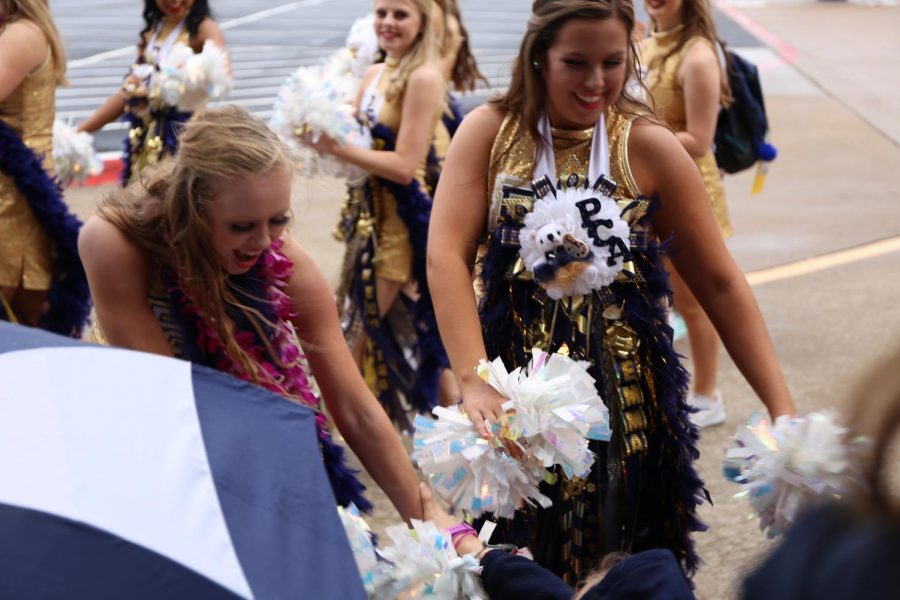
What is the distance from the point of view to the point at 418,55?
4.78 meters

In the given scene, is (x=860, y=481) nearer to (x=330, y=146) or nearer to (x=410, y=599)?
(x=410, y=599)

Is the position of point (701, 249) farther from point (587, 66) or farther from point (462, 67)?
point (462, 67)

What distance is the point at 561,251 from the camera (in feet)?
9.32

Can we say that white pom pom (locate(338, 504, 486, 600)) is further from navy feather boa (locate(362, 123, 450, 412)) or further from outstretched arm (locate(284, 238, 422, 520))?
Result: navy feather boa (locate(362, 123, 450, 412))

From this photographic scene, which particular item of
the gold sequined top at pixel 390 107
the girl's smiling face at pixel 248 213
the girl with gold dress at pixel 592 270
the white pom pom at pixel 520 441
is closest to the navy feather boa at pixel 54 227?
the gold sequined top at pixel 390 107

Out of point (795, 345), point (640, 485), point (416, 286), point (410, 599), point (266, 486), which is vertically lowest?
point (795, 345)

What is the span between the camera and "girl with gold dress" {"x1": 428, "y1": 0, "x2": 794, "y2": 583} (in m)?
2.88

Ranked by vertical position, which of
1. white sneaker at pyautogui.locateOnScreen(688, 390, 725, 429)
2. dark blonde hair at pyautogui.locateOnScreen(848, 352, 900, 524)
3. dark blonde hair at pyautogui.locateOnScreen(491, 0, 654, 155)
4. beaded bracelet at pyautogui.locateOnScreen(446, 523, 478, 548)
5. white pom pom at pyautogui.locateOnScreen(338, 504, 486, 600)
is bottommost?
white sneaker at pyautogui.locateOnScreen(688, 390, 725, 429)

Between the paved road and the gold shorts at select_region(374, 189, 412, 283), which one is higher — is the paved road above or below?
below

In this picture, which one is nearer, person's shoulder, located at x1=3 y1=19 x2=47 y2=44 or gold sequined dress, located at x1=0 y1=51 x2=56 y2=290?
person's shoulder, located at x1=3 y1=19 x2=47 y2=44

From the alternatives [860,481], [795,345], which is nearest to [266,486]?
[860,481]

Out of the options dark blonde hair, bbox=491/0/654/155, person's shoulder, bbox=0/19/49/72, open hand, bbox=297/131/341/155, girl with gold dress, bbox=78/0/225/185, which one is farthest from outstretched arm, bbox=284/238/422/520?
girl with gold dress, bbox=78/0/225/185

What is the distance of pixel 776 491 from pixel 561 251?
0.72m

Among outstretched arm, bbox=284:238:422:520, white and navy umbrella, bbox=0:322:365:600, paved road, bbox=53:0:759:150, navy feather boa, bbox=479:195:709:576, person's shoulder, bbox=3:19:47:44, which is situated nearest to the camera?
white and navy umbrella, bbox=0:322:365:600
